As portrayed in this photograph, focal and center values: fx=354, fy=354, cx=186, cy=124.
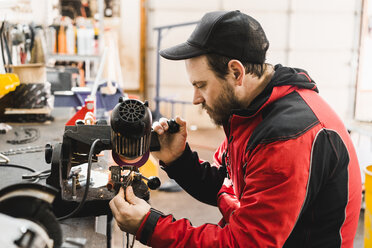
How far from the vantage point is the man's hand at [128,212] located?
2.86 ft

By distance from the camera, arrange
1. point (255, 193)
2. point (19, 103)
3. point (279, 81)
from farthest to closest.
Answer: point (19, 103), point (279, 81), point (255, 193)

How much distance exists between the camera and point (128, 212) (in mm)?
869

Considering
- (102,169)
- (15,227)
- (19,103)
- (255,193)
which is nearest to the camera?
(15,227)

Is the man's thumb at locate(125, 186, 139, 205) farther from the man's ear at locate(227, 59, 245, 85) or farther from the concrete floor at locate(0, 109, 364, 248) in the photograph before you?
the man's ear at locate(227, 59, 245, 85)

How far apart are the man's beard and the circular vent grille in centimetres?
28

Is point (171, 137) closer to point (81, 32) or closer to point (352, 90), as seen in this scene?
point (81, 32)

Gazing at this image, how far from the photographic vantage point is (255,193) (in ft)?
2.75

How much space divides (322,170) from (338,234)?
21cm

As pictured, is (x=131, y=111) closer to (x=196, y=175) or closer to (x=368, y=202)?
(x=196, y=175)

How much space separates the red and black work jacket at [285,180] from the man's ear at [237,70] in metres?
0.08

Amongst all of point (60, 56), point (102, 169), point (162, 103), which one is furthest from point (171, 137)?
point (162, 103)

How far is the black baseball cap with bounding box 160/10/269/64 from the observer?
37.6 inches

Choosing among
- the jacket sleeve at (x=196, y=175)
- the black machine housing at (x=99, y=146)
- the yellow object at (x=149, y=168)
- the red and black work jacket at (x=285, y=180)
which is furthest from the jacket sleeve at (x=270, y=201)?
the yellow object at (x=149, y=168)

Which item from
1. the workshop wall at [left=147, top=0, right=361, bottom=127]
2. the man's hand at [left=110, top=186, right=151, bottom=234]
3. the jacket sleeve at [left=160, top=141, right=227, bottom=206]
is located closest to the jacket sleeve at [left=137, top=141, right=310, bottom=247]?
the man's hand at [left=110, top=186, right=151, bottom=234]
